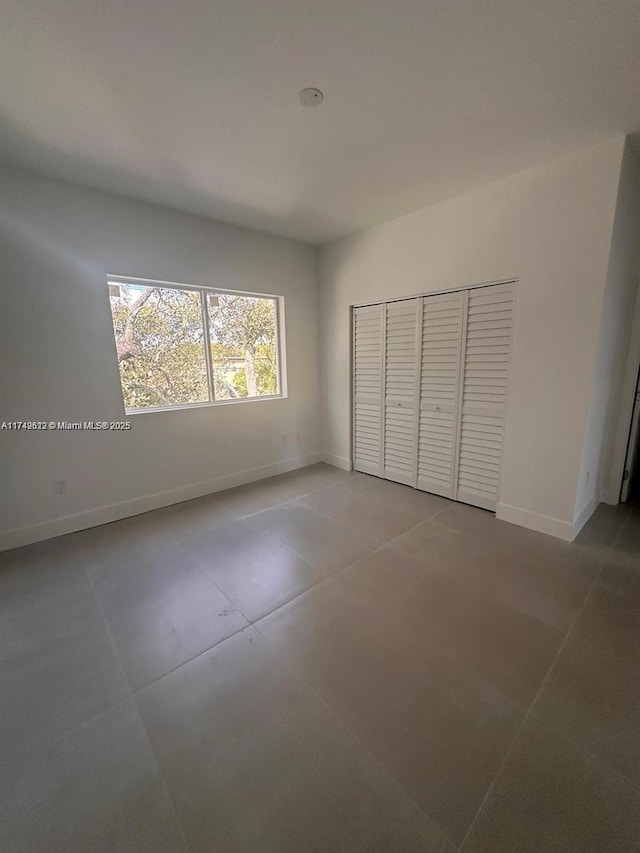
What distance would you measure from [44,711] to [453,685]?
5.54 feet

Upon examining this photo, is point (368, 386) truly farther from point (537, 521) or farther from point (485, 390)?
point (537, 521)

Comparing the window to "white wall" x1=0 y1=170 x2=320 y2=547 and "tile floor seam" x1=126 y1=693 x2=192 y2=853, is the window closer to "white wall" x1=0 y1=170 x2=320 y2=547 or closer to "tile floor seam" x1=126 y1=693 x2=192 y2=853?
"white wall" x1=0 y1=170 x2=320 y2=547

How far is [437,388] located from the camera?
3273mm

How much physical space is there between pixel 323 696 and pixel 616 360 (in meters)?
3.22

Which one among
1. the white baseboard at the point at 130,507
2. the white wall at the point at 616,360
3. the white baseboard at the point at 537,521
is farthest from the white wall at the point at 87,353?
the white wall at the point at 616,360

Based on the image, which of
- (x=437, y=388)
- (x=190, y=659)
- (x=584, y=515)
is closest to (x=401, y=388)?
(x=437, y=388)

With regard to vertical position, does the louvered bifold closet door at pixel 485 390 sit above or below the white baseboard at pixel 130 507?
above

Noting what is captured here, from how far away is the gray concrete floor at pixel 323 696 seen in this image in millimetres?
1041

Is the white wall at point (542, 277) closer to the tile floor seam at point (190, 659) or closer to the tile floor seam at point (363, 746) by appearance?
the tile floor seam at point (363, 746)

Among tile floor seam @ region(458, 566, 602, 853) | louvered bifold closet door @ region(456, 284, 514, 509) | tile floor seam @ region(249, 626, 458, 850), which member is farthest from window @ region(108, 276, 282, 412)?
tile floor seam @ region(458, 566, 602, 853)

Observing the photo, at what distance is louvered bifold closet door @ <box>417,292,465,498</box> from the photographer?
309cm

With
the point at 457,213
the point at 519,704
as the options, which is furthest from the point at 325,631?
the point at 457,213

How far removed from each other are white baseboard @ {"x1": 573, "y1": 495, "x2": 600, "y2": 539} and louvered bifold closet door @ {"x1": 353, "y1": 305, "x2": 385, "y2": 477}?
1839 mm

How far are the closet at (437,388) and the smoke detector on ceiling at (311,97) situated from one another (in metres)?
1.81
